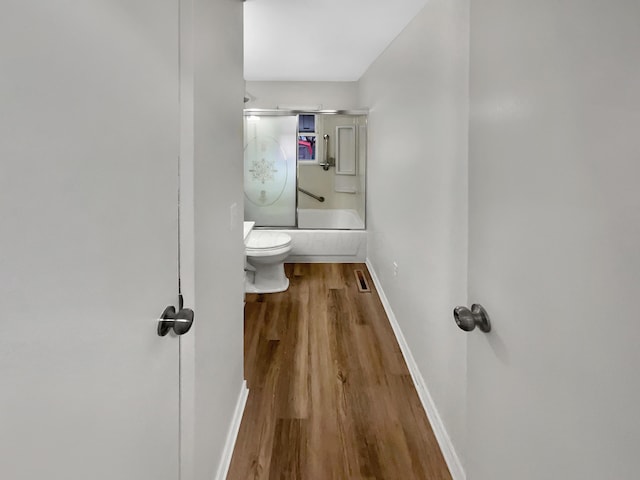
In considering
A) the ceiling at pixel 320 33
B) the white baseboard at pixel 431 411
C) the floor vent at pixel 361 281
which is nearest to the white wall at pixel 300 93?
the ceiling at pixel 320 33

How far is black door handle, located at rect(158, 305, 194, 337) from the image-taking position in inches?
36.9

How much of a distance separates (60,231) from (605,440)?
0.83 m

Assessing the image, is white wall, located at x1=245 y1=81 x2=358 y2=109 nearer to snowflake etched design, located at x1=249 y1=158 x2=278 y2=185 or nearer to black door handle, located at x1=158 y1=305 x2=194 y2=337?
snowflake etched design, located at x1=249 y1=158 x2=278 y2=185

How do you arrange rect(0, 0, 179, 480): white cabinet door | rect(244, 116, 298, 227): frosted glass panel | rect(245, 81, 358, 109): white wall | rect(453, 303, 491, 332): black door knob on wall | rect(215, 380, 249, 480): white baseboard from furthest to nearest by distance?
rect(245, 81, 358, 109): white wall, rect(244, 116, 298, 227): frosted glass panel, rect(215, 380, 249, 480): white baseboard, rect(453, 303, 491, 332): black door knob on wall, rect(0, 0, 179, 480): white cabinet door

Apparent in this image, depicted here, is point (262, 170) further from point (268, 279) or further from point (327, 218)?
point (268, 279)

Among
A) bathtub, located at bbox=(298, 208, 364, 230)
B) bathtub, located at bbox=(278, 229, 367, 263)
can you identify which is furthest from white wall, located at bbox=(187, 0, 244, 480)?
bathtub, located at bbox=(298, 208, 364, 230)

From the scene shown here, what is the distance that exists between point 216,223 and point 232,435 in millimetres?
999

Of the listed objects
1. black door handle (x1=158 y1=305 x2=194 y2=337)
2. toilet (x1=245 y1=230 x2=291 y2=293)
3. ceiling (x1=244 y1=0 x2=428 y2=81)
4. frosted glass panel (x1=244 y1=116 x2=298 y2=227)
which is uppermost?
ceiling (x1=244 y1=0 x2=428 y2=81)

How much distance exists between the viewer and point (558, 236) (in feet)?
Result: 2.14

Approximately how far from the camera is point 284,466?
1.65m

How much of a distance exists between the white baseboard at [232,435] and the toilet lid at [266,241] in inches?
64.8

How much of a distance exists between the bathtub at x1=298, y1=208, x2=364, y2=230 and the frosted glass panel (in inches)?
6.6

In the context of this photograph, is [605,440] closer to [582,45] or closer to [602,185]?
[602,185]

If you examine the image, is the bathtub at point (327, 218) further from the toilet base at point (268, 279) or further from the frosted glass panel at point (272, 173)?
the toilet base at point (268, 279)
